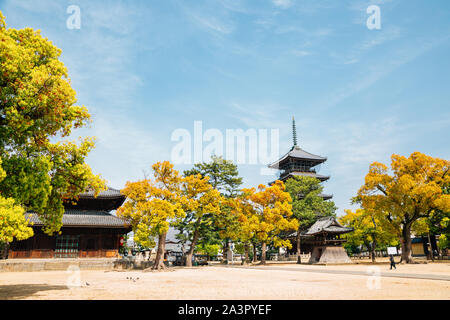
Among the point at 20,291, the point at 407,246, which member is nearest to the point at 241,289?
the point at 20,291

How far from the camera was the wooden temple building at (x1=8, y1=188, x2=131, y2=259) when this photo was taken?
98.5ft

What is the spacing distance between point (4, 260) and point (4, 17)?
27.2m

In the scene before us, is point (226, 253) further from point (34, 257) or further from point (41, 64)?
point (41, 64)

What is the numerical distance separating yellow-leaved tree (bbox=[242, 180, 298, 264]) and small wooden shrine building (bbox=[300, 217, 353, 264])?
3.66 metres

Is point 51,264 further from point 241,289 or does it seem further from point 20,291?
point 241,289

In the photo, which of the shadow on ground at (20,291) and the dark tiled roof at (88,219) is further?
the dark tiled roof at (88,219)

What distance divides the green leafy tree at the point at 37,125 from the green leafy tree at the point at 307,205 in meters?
34.6

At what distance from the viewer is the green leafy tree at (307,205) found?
136 ft

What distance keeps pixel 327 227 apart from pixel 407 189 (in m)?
10.1

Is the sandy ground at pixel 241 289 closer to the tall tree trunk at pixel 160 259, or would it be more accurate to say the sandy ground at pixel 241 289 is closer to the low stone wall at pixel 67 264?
the tall tree trunk at pixel 160 259

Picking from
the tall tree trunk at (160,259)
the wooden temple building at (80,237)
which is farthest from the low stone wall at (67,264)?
the tall tree trunk at (160,259)

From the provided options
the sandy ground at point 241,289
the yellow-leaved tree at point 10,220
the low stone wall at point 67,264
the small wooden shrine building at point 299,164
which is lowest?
the low stone wall at point 67,264
